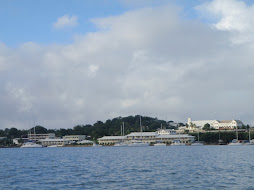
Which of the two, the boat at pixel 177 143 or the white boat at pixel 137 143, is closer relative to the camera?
the white boat at pixel 137 143

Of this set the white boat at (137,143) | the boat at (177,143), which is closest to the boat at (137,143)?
the white boat at (137,143)

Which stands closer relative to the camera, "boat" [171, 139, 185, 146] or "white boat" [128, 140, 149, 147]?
"white boat" [128, 140, 149, 147]

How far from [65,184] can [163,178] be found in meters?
10.3

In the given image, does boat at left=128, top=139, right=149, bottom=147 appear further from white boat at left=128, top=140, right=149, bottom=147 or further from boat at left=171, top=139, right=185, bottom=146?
boat at left=171, top=139, right=185, bottom=146

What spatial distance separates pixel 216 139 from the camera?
181 meters

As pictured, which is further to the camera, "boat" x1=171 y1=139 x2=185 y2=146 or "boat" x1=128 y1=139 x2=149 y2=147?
"boat" x1=171 y1=139 x2=185 y2=146

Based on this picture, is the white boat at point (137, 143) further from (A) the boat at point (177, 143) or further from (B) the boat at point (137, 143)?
(A) the boat at point (177, 143)

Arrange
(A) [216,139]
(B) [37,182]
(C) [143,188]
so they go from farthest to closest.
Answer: (A) [216,139], (B) [37,182], (C) [143,188]

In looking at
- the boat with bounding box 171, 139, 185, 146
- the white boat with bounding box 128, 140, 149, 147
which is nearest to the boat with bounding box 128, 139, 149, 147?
the white boat with bounding box 128, 140, 149, 147

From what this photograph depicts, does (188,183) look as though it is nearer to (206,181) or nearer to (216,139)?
(206,181)

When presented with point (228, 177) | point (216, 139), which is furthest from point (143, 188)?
point (216, 139)

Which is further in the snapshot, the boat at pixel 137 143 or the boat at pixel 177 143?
the boat at pixel 177 143

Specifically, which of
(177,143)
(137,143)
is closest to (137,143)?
(137,143)

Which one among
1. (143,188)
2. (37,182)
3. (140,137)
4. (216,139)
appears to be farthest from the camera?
(140,137)
